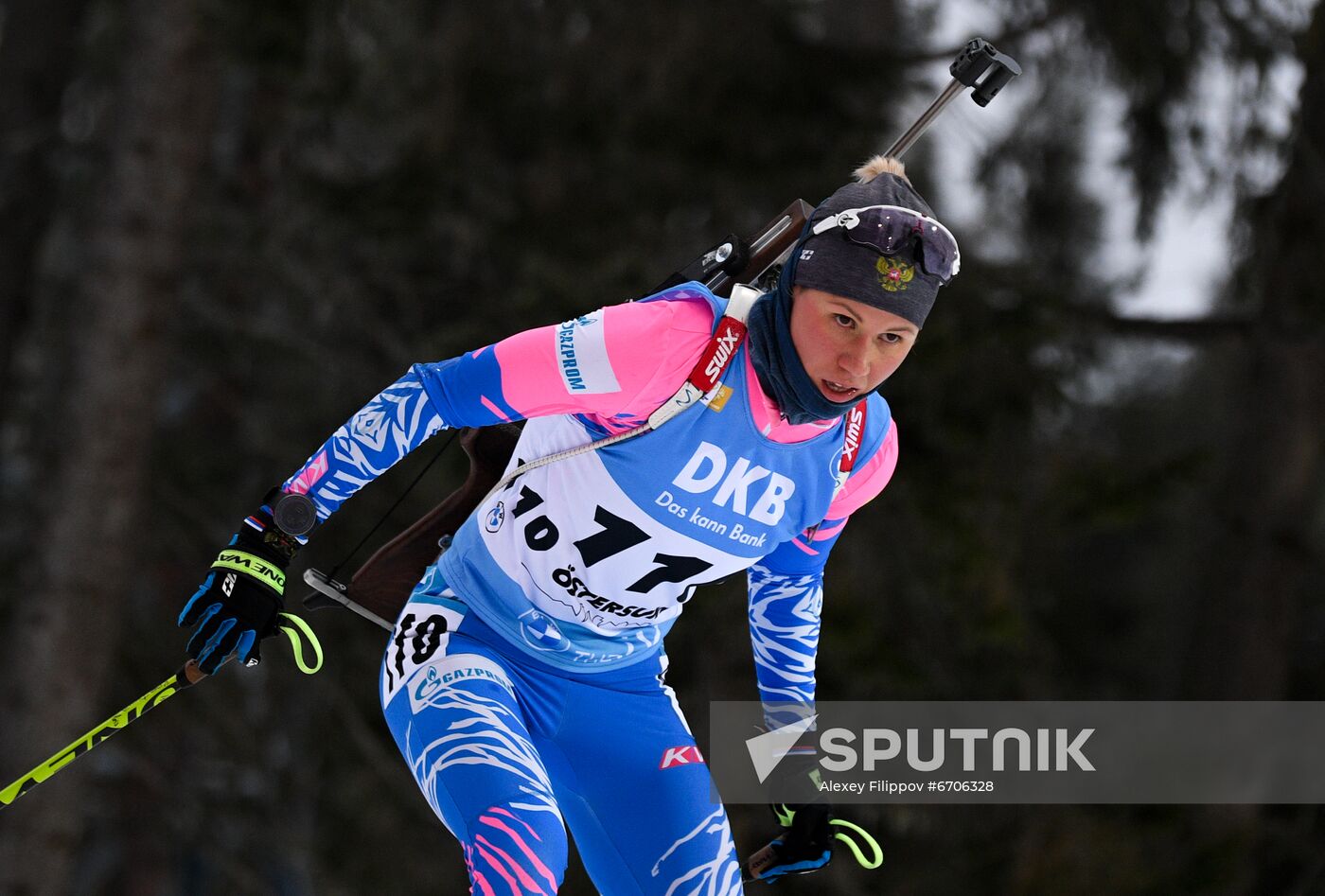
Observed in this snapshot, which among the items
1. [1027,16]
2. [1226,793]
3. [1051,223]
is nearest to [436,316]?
[1027,16]

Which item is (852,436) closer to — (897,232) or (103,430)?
(897,232)

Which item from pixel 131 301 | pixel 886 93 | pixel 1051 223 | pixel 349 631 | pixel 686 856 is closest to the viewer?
pixel 686 856

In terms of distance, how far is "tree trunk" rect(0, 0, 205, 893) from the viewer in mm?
6809

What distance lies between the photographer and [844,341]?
106 inches

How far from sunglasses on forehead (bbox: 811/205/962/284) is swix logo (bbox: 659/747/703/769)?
3.28ft

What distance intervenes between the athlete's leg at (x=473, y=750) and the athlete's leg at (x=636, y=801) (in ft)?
0.35

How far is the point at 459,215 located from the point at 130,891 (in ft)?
18.5

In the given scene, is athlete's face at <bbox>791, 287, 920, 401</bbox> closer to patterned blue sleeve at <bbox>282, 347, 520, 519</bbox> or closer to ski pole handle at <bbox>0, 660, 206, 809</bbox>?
patterned blue sleeve at <bbox>282, 347, 520, 519</bbox>

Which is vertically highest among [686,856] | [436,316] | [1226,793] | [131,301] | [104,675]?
[131,301]

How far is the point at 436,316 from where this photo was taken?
24.7ft

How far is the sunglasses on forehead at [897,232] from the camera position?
270cm

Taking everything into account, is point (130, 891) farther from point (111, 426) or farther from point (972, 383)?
point (972, 383)

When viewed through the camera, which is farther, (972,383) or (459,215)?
(459,215)

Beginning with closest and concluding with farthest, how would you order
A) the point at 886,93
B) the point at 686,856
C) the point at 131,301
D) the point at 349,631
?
the point at 686,856 < the point at 131,301 < the point at 886,93 < the point at 349,631
